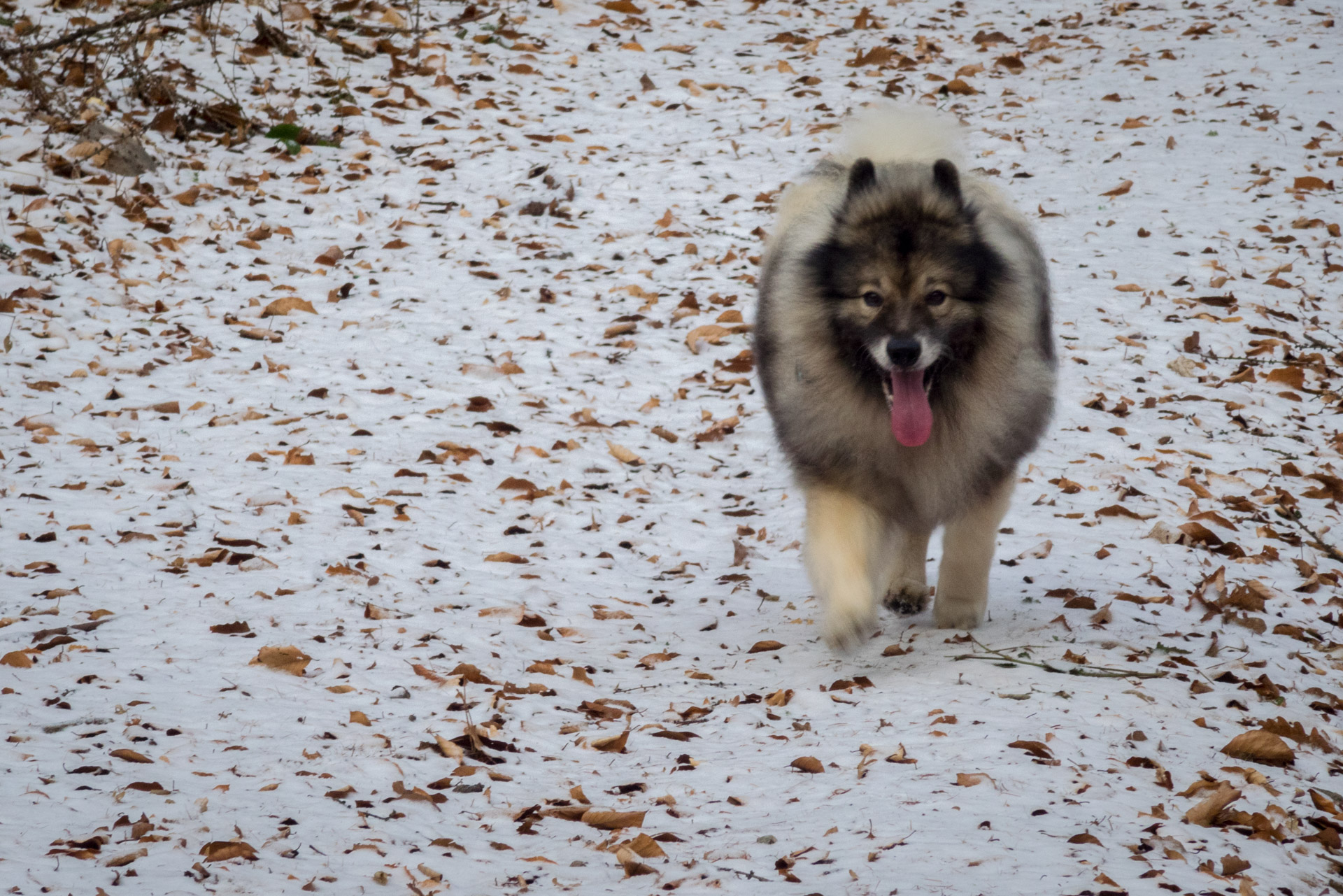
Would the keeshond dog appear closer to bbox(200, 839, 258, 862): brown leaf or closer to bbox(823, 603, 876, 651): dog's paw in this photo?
bbox(823, 603, 876, 651): dog's paw

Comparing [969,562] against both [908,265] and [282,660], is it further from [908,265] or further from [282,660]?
[282,660]

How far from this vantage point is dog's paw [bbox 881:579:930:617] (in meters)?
4.18

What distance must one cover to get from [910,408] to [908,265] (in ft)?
1.46

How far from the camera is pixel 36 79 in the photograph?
290 inches

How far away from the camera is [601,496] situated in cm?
521

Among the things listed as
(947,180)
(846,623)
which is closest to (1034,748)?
(846,623)

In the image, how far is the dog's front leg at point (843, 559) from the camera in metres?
3.46

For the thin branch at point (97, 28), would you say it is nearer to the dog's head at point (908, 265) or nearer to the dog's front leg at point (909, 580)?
the dog's head at point (908, 265)

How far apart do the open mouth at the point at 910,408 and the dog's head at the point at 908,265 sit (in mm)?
72

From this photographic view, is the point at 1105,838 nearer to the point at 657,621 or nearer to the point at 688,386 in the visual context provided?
the point at 657,621

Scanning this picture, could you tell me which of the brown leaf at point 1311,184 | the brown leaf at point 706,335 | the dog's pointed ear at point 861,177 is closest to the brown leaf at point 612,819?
the dog's pointed ear at point 861,177

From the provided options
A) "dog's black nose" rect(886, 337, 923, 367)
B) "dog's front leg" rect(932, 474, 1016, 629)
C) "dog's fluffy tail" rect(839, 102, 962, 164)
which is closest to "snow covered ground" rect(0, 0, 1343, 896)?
"dog's front leg" rect(932, 474, 1016, 629)

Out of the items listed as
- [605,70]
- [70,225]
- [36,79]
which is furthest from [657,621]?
[605,70]

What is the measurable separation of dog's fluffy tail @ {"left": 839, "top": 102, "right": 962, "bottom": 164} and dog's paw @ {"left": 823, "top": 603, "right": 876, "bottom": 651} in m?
1.45
